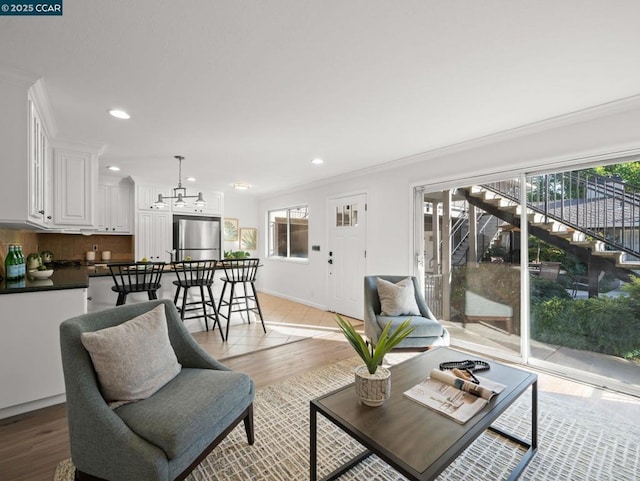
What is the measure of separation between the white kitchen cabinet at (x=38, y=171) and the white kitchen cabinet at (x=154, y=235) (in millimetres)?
2457

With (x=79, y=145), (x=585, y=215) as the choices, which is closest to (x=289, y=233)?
(x=79, y=145)

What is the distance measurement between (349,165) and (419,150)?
104 centimetres

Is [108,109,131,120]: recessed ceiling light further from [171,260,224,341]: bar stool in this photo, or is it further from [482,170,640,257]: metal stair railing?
[482,170,640,257]: metal stair railing

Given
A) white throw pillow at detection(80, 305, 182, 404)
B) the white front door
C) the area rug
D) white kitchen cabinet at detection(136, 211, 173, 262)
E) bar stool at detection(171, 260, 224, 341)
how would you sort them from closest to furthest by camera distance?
white throw pillow at detection(80, 305, 182, 404)
the area rug
bar stool at detection(171, 260, 224, 341)
the white front door
white kitchen cabinet at detection(136, 211, 173, 262)

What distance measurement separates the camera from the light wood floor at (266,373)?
1.78 meters

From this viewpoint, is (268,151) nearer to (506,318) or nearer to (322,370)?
(322,370)

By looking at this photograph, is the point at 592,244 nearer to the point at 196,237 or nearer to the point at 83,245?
the point at 196,237

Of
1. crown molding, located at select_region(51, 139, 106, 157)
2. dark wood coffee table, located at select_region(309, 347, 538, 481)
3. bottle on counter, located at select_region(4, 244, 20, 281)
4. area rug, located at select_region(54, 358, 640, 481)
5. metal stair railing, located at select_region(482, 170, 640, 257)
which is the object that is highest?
crown molding, located at select_region(51, 139, 106, 157)

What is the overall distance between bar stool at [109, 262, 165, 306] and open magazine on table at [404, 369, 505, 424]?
2.90 m

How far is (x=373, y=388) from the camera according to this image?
1482 millimetres

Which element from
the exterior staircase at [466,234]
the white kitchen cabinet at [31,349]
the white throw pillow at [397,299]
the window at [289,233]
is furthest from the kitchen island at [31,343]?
the window at [289,233]

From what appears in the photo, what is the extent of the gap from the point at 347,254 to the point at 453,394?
3415 millimetres

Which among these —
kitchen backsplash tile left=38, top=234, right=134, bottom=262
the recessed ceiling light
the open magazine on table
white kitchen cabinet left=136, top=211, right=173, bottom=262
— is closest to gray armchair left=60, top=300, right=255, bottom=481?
the open magazine on table

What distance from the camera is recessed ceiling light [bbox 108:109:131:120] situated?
2587mm
